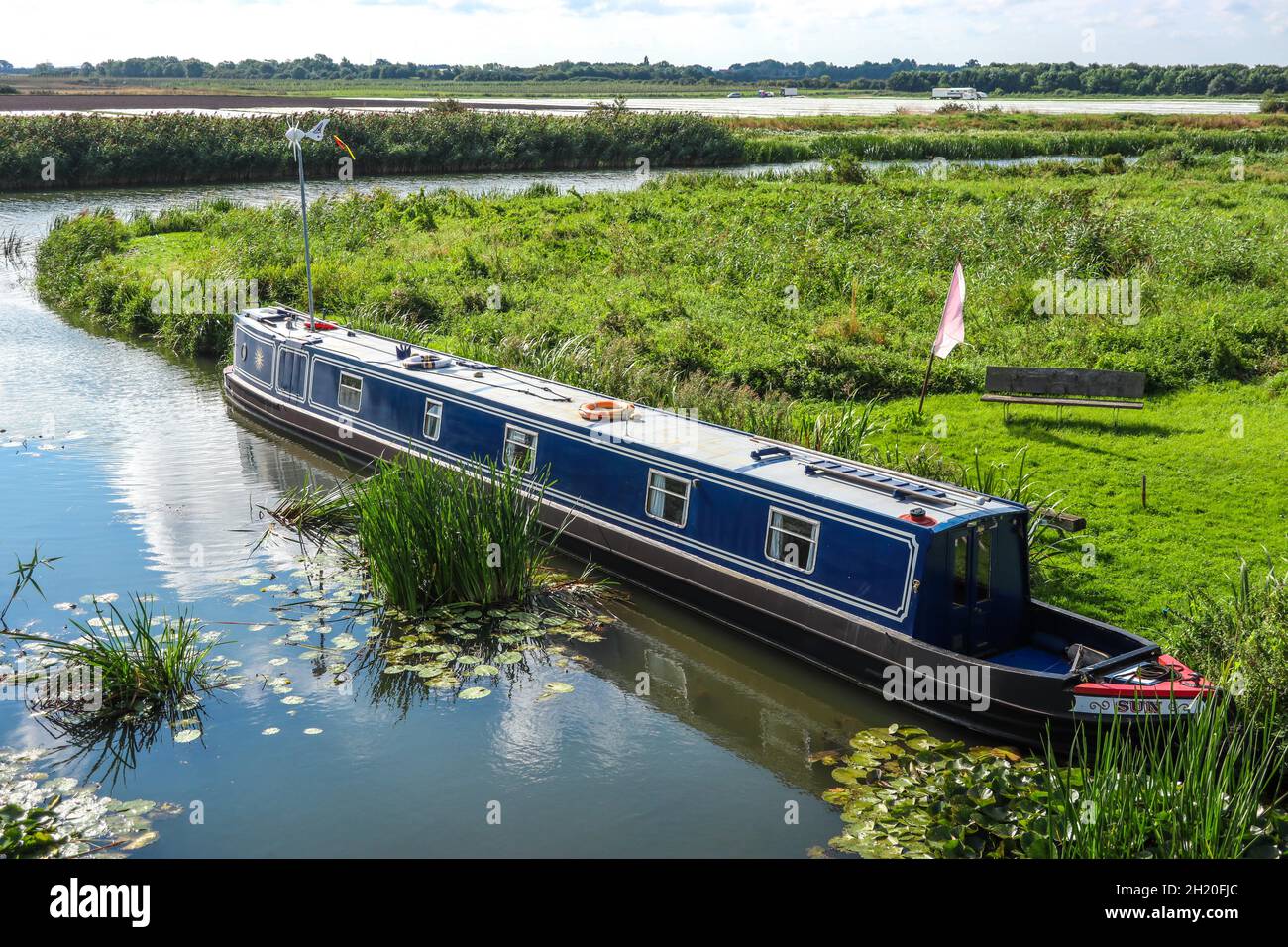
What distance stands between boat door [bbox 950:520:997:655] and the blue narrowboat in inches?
0.6

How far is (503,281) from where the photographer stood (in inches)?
1054

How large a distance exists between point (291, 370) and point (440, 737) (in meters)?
10.6

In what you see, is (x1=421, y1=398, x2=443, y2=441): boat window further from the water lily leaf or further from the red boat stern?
the red boat stern

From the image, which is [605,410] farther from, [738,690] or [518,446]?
[738,690]

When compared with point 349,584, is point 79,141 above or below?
above

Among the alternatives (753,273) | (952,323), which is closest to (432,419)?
(952,323)

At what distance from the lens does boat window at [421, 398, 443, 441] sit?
52.5 feet

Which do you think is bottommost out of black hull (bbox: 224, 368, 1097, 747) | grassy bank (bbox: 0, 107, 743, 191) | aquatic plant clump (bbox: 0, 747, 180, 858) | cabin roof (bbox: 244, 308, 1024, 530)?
aquatic plant clump (bbox: 0, 747, 180, 858)

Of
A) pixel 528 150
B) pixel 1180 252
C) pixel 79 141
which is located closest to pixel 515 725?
pixel 1180 252

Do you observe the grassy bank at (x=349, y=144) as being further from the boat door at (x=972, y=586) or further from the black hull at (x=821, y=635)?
the boat door at (x=972, y=586)

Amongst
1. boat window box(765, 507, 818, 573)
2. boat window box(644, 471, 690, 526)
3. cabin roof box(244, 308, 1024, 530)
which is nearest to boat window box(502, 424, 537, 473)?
cabin roof box(244, 308, 1024, 530)

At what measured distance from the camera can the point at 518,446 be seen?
1484cm
